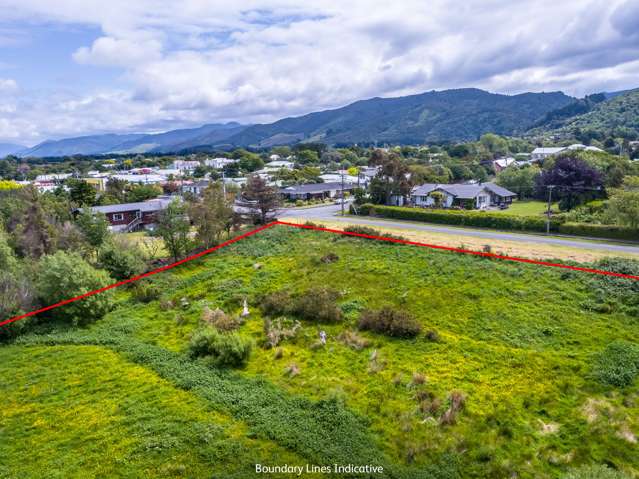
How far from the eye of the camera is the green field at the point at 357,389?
12172mm

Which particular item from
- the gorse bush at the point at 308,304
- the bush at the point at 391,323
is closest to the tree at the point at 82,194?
the gorse bush at the point at 308,304

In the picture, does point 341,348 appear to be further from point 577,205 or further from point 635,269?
point 577,205

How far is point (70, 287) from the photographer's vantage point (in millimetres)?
22484

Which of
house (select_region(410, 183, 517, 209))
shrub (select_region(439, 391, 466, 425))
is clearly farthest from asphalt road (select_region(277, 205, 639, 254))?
shrub (select_region(439, 391, 466, 425))

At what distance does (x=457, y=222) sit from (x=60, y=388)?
3310 centimetres

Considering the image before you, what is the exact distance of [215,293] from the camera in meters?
25.7

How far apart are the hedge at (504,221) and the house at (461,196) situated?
9804 millimetres

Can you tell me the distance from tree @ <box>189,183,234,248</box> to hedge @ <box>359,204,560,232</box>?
18.1 metres

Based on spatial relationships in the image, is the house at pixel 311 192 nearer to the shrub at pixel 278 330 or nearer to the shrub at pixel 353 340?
the shrub at pixel 278 330

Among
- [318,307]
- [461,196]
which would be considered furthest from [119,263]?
[461,196]

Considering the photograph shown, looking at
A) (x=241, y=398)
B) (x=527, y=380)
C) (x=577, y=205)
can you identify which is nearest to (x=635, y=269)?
(x=527, y=380)

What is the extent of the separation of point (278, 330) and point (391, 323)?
5485 millimetres

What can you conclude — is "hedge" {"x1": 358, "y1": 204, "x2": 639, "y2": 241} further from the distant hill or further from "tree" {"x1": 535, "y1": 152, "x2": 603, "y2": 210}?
the distant hill

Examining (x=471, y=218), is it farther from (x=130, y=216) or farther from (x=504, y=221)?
(x=130, y=216)
